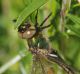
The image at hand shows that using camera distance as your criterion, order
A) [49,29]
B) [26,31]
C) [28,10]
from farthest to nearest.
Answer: [49,29] < [26,31] < [28,10]

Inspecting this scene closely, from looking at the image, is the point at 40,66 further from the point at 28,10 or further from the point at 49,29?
the point at 28,10

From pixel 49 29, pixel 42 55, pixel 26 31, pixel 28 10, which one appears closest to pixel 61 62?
pixel 42 55

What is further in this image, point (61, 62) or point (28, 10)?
point (61, 62)

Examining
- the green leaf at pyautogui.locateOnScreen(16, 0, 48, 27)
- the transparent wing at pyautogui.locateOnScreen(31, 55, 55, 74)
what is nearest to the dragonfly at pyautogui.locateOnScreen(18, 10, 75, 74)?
the transparent wing at pyautogui.locateOnScreen(31, 55, 55, 74)

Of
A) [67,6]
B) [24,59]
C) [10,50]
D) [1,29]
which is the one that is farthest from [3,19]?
[67,6]

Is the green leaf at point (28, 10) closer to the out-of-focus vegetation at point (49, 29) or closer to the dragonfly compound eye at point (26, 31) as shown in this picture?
the out-of-focus vegetation at point (49, 29)

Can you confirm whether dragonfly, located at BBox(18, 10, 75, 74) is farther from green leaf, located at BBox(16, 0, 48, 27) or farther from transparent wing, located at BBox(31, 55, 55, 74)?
green leaf, located at BBox(16, 0, 48, 27)

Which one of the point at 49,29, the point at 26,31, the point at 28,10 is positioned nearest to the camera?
the point at 28,10

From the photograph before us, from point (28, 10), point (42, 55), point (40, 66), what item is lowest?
point (40, 66)

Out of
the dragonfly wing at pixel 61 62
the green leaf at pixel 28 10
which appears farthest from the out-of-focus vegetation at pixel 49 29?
the dragonfly wing at pixel 61 62
